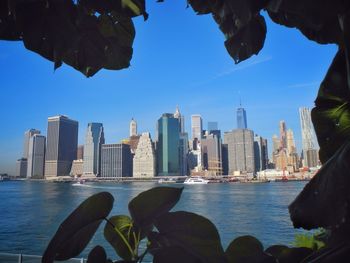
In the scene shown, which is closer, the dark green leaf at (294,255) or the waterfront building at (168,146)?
the dark green leaf at (294,255)

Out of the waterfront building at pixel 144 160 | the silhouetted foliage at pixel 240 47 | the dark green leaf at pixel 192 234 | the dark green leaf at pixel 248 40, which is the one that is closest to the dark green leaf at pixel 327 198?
the silhouetted foliage at pixel 240 47

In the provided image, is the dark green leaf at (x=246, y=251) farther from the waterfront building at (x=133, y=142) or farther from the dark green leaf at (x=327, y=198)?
the waterfront building at (x=133, y=142)

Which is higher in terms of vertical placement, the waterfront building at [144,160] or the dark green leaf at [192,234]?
the waterfront building at [144,160]

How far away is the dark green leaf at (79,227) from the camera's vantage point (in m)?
0.38

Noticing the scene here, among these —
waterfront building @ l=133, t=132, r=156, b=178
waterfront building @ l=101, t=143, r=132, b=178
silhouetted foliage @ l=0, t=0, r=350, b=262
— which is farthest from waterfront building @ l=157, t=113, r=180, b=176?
silhouetted foliage @ l=0, t=0, r=350, b=262

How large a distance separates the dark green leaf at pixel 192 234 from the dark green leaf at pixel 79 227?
8cm

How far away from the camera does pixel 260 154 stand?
92750 mm

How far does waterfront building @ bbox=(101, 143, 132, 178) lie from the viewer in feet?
274

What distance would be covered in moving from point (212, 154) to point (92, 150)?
30836mm

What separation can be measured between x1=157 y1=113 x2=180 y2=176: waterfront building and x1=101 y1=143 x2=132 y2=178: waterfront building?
7.79 metres

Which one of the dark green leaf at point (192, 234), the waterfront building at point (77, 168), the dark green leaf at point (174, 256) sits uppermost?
→ the waterfront building at point (77, 168)

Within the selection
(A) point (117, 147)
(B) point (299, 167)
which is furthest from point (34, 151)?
(B) point (299, 167)

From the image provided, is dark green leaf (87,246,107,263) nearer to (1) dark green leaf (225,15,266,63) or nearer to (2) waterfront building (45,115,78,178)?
(1) dark green leaf (225,15,266,63)

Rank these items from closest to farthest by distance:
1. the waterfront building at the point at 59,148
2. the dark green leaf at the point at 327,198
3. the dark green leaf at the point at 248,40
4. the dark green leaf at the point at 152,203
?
the dark green leaf at the point at 327,198, the dark green leaf at the point at 152,203, the dark green leaf at the point at 248,40, the waterfront building at the point at 59,148
